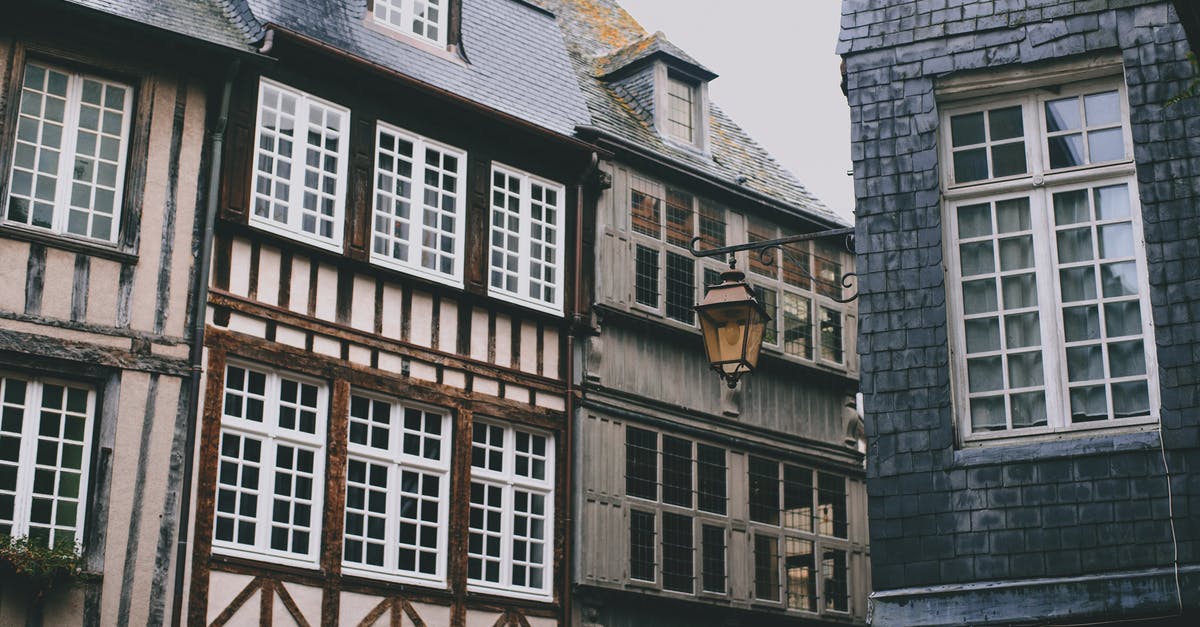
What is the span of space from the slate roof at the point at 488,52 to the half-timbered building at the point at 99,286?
60.9 inches

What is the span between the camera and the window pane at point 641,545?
16750 millimetres

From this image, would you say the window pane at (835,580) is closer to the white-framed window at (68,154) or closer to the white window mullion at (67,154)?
the white-framed window at (68,154)

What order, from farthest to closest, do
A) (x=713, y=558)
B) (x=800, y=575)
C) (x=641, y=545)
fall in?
(x=800, y=575) → (x=713, y=558) → (x=641, y=545)

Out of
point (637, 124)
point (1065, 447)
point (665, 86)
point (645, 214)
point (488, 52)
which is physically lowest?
point (1065, 447)

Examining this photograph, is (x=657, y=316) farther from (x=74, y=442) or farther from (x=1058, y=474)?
(x=1058, y=474)

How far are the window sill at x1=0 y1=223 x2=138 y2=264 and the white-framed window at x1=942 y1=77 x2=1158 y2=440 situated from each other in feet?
22.6

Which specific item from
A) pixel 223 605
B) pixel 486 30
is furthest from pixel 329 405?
pixel 486 30

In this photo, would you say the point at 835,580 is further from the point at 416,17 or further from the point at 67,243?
the point at 67,243

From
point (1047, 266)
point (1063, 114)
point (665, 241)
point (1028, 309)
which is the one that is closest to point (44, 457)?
point (1028, 309)

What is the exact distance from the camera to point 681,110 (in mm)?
19547

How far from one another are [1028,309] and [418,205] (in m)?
7.73

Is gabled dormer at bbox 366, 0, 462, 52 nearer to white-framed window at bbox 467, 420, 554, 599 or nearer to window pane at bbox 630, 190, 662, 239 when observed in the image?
window pane at bbox 630, 190, 662, 239

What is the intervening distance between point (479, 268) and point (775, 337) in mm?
4590

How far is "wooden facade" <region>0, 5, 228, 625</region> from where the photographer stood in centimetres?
1233
